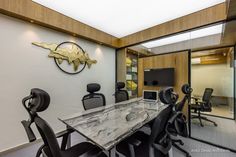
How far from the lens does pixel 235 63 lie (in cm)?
312

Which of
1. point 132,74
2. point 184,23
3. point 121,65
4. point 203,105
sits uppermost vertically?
point 184,23

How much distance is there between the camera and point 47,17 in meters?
2.59

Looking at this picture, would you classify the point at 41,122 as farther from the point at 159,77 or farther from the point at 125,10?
the point at 159,77

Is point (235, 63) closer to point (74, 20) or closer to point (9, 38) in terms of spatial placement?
point (74, 20)

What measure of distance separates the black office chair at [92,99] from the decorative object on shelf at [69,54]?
0.97m

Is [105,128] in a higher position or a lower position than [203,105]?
higher

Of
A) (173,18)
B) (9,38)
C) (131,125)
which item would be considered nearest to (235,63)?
(173,18)

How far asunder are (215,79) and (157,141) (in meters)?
3.26

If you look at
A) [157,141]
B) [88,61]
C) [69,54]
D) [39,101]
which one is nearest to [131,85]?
[88,61]

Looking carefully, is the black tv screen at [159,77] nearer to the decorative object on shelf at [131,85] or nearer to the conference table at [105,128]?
the decorative object on shelf at [131,85]

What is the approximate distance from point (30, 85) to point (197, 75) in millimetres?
3874

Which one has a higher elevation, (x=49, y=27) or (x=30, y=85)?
(x=49, y=27)

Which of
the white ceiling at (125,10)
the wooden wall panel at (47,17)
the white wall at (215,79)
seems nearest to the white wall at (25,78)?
the wooden wall panel at (47,17)

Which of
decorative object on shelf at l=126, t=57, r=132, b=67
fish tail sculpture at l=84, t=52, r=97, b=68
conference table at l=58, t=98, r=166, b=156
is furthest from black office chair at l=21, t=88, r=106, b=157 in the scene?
decorative object on shelf at l=126, t=57, r=132, b=67
